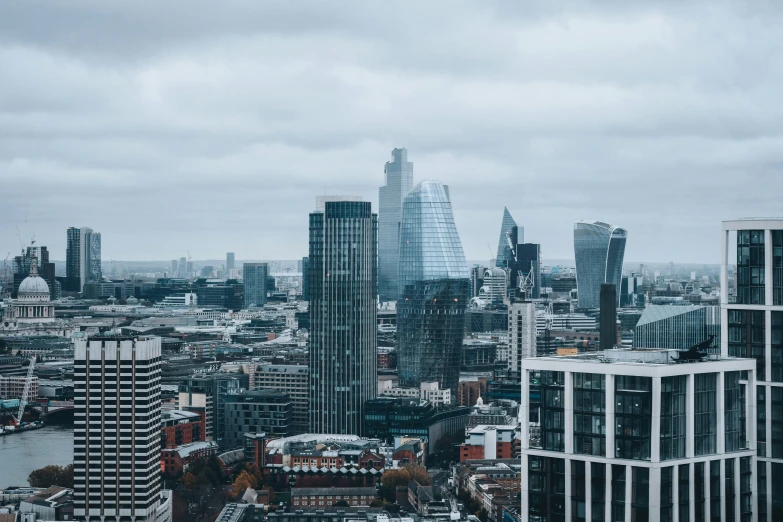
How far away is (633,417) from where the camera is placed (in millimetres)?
15633

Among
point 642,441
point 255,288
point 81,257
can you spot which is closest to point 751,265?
point 642,441

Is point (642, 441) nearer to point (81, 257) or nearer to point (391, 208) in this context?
point (391, 208)

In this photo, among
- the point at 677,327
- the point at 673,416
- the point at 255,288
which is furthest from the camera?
A: the point at 255,288

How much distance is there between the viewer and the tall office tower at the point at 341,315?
187ft

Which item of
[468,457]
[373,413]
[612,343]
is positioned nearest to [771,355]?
[612,343]

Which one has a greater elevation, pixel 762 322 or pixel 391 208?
pixel 391 208

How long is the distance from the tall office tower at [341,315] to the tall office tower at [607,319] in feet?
109

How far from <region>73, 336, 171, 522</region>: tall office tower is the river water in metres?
8.94

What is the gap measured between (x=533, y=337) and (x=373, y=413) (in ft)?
56.8

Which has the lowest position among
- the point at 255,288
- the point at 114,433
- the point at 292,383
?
the point at 292,383

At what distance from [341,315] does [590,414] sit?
42.1m

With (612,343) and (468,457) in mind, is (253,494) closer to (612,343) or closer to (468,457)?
(468,457)

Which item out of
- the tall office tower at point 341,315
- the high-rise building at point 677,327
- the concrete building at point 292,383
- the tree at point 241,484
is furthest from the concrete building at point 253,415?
the high-rise building at point 677,327

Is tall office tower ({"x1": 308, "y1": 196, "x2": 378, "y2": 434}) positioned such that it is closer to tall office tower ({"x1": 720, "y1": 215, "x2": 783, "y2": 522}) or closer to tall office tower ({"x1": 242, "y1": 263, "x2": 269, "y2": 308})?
tall office tower ({"x1": 720, "y1": 215, "x2": 783, "y2": 522})
